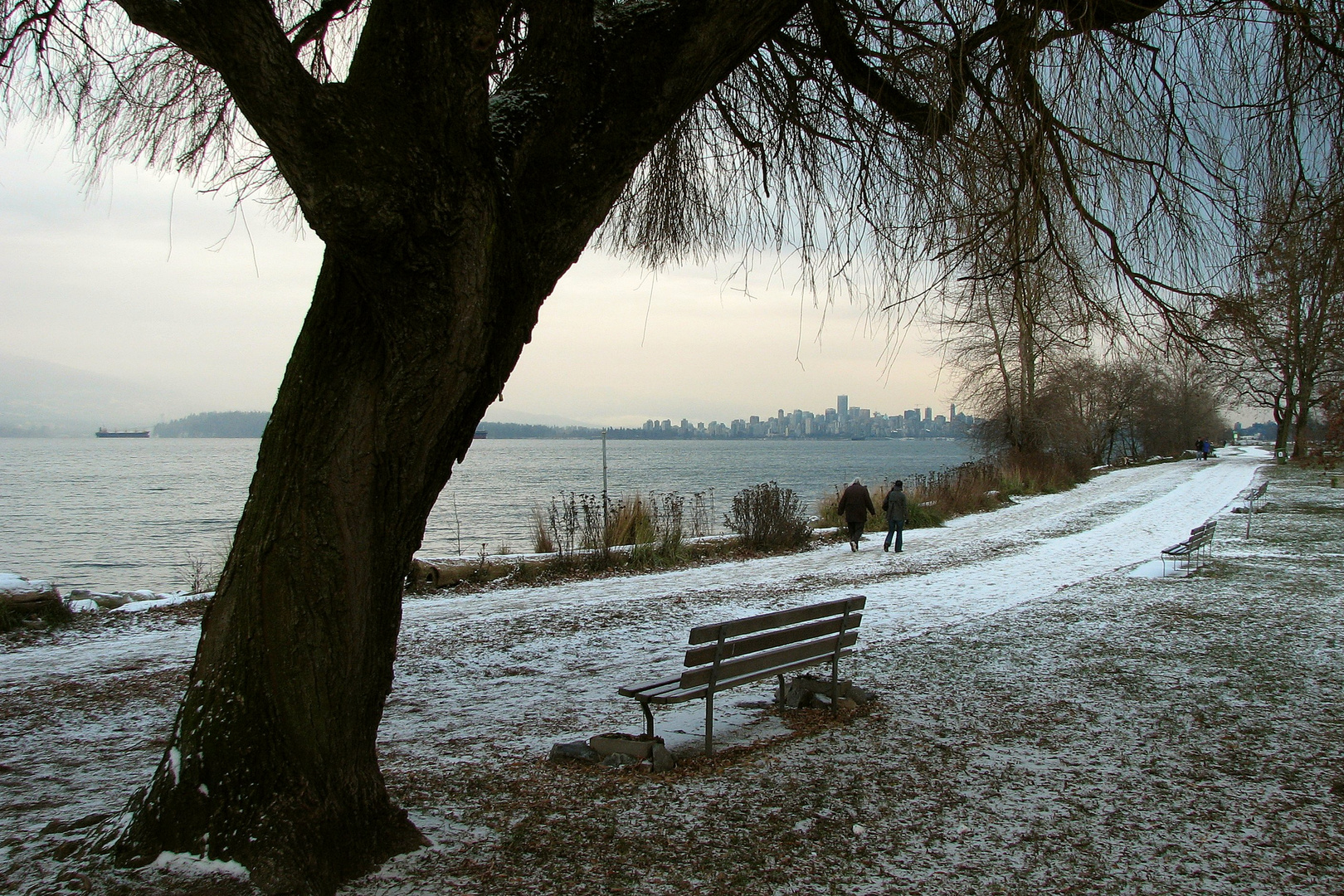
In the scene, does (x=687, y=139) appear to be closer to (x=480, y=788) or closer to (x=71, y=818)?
(x=480, y=788)

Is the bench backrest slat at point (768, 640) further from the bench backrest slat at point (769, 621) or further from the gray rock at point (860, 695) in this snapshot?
the gray rock at point (860, 695)

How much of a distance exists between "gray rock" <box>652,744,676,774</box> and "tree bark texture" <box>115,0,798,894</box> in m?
1.49

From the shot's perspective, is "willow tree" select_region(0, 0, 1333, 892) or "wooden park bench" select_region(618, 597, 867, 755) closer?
"willow tree" select_region(0, 0, 1333, 892)

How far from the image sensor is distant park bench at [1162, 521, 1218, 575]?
12.0m

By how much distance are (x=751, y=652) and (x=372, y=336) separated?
2877 mm

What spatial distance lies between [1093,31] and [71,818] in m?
6.14

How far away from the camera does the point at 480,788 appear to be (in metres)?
4.23

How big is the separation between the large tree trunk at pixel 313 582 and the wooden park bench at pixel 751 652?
1.83m

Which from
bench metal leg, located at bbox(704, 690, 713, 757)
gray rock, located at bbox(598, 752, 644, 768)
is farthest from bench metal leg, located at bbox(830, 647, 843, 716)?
gray rock, located at bbox(598, 752, 644, 768)

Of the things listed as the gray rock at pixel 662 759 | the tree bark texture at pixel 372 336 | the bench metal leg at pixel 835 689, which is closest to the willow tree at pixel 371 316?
the tree bark texture at pixel 372 336

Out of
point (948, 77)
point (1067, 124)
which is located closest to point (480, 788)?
point (948, 77)

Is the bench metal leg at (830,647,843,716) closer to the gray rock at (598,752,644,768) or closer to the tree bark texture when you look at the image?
the gray rock at (598,752,644,768)

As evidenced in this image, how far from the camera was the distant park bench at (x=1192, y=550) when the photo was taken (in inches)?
471

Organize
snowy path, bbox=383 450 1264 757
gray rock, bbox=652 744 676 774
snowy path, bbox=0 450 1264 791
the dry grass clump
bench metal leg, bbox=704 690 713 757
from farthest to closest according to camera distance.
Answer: the dry grass clump → snowy path, bbox=383 450 1264 757 → snowy path, bbox=0 450 1264 791 → bench metal leg, bbox=704 690 713 757 → gray rock, bbox=652 744 676 774
